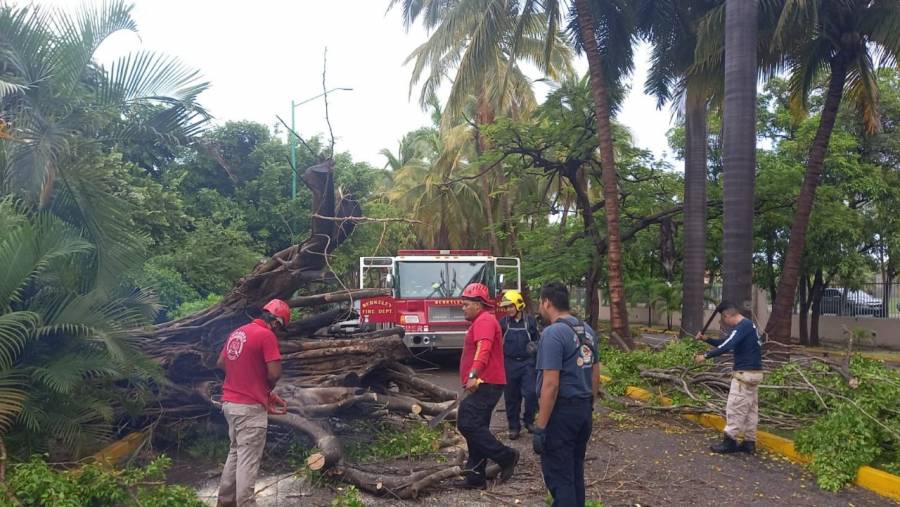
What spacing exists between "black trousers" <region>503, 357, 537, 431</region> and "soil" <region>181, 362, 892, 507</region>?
28 centimetres

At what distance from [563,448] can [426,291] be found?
977 cm

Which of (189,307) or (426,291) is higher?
(426,291)

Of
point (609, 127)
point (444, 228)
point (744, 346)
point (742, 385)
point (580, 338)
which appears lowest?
point (742, 385)

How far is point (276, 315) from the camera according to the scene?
220 inches

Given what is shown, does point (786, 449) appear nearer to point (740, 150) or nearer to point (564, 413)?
point (564, 413)

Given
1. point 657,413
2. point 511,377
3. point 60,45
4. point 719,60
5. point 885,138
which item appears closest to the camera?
point 60,45

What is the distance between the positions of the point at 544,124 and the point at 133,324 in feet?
42.0

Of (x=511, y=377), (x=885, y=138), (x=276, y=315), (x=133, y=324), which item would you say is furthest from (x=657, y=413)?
(x=885, y=138)

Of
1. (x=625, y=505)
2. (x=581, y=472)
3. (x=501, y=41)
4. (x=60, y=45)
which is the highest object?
(x=501, y=41)

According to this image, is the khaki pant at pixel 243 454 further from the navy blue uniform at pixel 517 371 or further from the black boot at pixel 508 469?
the navy blue uniform at pixel 517 371

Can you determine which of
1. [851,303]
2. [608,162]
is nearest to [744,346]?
[608,162]

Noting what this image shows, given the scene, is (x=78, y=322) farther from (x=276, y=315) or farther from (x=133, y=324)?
(x=276, y=315)

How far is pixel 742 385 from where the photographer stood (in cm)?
738

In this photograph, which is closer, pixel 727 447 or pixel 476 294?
pixel 476 294
